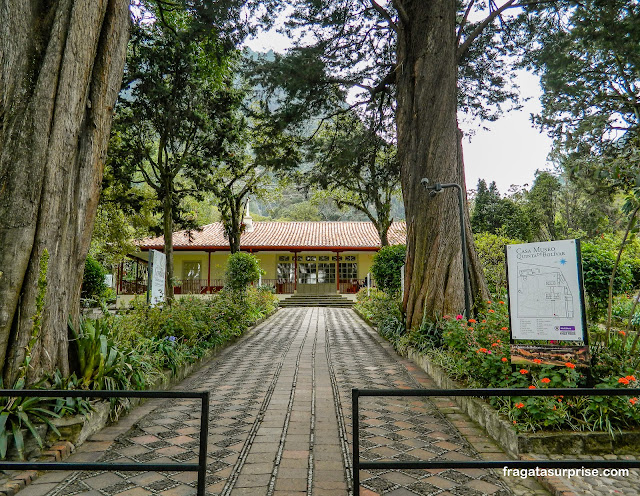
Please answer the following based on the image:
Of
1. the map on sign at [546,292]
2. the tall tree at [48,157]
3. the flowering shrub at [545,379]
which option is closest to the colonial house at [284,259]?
the flowering shrub at [545,379]

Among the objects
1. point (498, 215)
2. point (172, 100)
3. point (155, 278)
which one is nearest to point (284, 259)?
point (498, 215)

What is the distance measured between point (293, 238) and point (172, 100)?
52.7 feet

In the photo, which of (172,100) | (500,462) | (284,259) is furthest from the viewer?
(284,259)

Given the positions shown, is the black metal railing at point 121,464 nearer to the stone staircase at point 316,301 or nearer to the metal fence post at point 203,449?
the metal fence post at point 203,449

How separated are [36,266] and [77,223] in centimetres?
57

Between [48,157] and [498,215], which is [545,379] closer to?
[48,157]

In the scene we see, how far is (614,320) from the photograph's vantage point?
415 inches

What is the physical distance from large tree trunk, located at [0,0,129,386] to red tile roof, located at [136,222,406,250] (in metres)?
18.5

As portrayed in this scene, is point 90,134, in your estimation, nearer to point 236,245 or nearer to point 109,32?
point 109,32

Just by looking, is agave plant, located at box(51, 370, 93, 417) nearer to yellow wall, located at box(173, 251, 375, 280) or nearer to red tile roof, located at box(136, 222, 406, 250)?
red tile roof, located at box(136, 222, 406, 250)

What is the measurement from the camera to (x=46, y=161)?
3203 mm

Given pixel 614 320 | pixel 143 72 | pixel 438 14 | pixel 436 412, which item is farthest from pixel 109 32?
pixel 614 320

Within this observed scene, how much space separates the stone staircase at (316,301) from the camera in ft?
68.4

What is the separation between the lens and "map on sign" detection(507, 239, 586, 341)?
3523 millimetres
